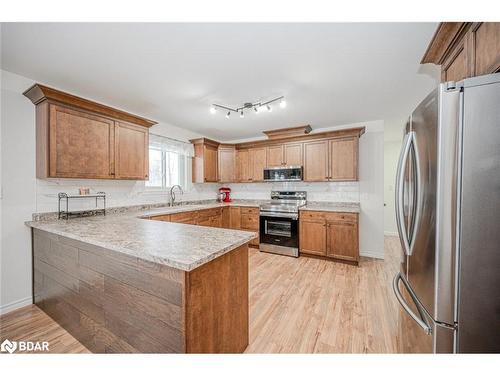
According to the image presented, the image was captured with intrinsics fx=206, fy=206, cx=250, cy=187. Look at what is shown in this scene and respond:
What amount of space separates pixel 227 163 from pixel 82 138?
281 centimetres

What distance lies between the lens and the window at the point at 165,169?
369 centimetres

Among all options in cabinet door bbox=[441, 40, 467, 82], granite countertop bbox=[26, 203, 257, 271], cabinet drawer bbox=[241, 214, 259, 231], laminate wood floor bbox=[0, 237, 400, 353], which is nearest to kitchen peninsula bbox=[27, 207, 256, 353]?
granite countertop bbox=[26, 203, 257, 271]

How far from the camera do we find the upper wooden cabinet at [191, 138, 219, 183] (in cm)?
436

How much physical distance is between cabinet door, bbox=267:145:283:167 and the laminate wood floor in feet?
6.95

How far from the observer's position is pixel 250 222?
4.26 m

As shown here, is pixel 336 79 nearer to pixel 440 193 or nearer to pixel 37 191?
pixel 440 193

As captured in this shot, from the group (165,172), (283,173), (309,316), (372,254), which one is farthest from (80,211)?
(372,254)

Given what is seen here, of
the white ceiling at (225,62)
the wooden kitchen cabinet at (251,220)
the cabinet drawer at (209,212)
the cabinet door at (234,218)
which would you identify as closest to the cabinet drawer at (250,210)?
the wooden kitchen cabinet at (251,220)

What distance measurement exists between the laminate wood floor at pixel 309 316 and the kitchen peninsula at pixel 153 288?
19 centimetres

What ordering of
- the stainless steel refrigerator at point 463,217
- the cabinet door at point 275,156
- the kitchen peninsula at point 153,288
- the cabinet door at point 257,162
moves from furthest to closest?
1. the cabinet door at point 257,162
2. the cabinet door at point 275,156
3. the kitchen peninsula at point 153,288
4. the stainless steel refrigerator at point 463,217

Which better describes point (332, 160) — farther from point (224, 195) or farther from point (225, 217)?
point (224, 195)

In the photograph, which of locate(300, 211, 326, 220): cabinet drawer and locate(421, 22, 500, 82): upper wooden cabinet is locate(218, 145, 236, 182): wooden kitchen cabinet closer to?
locate(300, 211, 326, 220): cabinet drawer

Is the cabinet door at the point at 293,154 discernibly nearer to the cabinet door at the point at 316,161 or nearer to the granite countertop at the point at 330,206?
the cabinet door at the point at 316,161

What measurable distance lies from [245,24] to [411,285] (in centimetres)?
208
